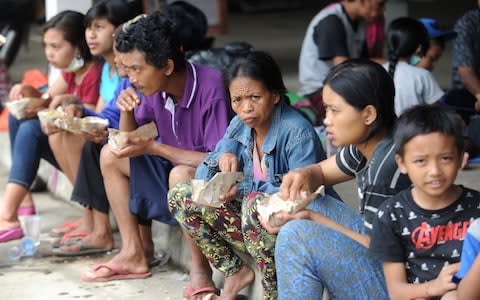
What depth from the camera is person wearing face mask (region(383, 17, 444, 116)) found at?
216 inches

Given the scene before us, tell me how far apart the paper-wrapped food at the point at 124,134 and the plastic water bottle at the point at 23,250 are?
1006 millimetres

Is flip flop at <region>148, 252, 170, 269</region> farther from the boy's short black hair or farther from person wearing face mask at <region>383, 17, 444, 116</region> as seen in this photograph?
the boy's short black hair

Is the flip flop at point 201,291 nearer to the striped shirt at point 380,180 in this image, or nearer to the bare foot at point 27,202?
the striped shirt at point 380,180

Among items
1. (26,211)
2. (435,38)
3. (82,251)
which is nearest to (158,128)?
(82,251)

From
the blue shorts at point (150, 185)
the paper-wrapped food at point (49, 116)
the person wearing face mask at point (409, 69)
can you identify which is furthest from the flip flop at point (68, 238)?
the person wearing face mask at point (409, 69)

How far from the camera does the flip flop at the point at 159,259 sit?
5.06 metres

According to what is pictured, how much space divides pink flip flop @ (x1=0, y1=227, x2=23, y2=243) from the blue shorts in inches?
35.0

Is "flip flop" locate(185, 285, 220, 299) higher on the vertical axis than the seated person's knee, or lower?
lower

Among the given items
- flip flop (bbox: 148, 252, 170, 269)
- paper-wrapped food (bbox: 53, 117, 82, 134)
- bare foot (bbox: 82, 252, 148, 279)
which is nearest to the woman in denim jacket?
bare foot (bbox: 82, 252, 148, 279)

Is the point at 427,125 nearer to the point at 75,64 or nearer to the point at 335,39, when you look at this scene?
the point at 75,64

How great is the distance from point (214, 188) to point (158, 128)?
0.89m

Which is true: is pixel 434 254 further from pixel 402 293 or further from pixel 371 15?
pixel 371 15

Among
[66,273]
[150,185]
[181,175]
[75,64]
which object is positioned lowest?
[66,273]

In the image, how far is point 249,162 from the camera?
4.21 metres
